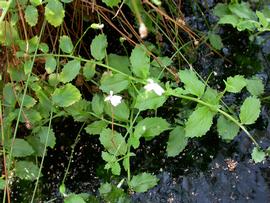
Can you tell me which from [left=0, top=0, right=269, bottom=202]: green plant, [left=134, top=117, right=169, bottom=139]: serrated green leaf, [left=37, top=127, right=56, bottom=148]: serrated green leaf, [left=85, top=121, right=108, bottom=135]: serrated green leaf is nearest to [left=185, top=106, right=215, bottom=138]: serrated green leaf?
[left=0, top=0, right=269, bottom=202]: green plant

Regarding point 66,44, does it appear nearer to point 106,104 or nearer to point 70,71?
point 70,71

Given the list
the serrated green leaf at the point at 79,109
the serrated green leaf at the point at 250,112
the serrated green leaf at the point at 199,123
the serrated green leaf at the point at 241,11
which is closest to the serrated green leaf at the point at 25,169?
the serrated green leaf at the point at 79,109

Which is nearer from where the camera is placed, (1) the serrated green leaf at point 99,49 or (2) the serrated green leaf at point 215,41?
(1) the serrated green leaf at point 99,49

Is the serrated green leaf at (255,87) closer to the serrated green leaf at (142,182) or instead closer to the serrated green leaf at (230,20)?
the serrated green leaf at (230,20)

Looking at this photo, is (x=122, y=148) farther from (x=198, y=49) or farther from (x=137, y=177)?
(x=198, y=49)

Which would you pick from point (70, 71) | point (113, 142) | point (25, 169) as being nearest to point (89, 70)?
point (70, 71)

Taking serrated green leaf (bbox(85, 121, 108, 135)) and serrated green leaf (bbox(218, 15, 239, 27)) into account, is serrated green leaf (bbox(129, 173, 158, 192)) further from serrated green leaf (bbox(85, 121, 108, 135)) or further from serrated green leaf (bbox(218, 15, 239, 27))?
serrated green leaf (bbox(218, 15, 239, 27))

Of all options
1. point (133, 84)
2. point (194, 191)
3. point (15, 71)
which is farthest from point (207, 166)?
point (15, 71)

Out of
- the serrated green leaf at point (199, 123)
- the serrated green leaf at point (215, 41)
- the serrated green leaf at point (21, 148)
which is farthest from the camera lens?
the serrated green leaf at point (215, 41)
